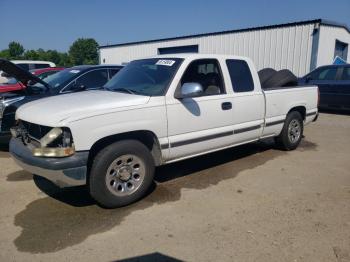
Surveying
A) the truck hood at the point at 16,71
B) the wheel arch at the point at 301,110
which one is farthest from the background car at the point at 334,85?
the truck hood at the point at 16,71

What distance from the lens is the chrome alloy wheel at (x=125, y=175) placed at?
3.85 meters

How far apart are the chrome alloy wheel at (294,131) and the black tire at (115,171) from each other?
334 centimetres

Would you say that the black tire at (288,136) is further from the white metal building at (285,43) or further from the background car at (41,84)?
the white metal building at (285,43)

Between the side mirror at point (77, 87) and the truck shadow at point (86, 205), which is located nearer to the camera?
the truck shadow at point (86, 205)

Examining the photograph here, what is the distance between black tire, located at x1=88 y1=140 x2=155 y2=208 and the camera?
3.69m

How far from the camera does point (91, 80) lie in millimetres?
6965

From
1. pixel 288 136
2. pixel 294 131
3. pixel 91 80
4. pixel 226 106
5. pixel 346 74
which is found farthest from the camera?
pixel 346 74

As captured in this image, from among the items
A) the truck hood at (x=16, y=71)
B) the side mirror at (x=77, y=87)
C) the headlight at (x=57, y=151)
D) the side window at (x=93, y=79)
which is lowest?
the headlight at (x=57, y=151)

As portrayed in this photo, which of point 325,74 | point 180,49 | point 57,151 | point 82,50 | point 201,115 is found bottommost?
point 57,151

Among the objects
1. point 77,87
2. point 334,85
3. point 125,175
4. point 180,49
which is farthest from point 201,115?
point 180,49

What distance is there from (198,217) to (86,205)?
1426mm

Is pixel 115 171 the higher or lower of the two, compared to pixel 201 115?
lower

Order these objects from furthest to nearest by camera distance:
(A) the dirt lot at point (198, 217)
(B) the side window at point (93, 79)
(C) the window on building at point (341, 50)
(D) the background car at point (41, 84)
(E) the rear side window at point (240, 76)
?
(C) the window on building at point (341, 50) → (B) the side window at point (93, 79) → (D) the background car at point (41, 84) → (E) the rear side window at point (240, 76) → (A) the dirt lot at point (198, 217)

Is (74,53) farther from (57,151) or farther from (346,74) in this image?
(57,151)
